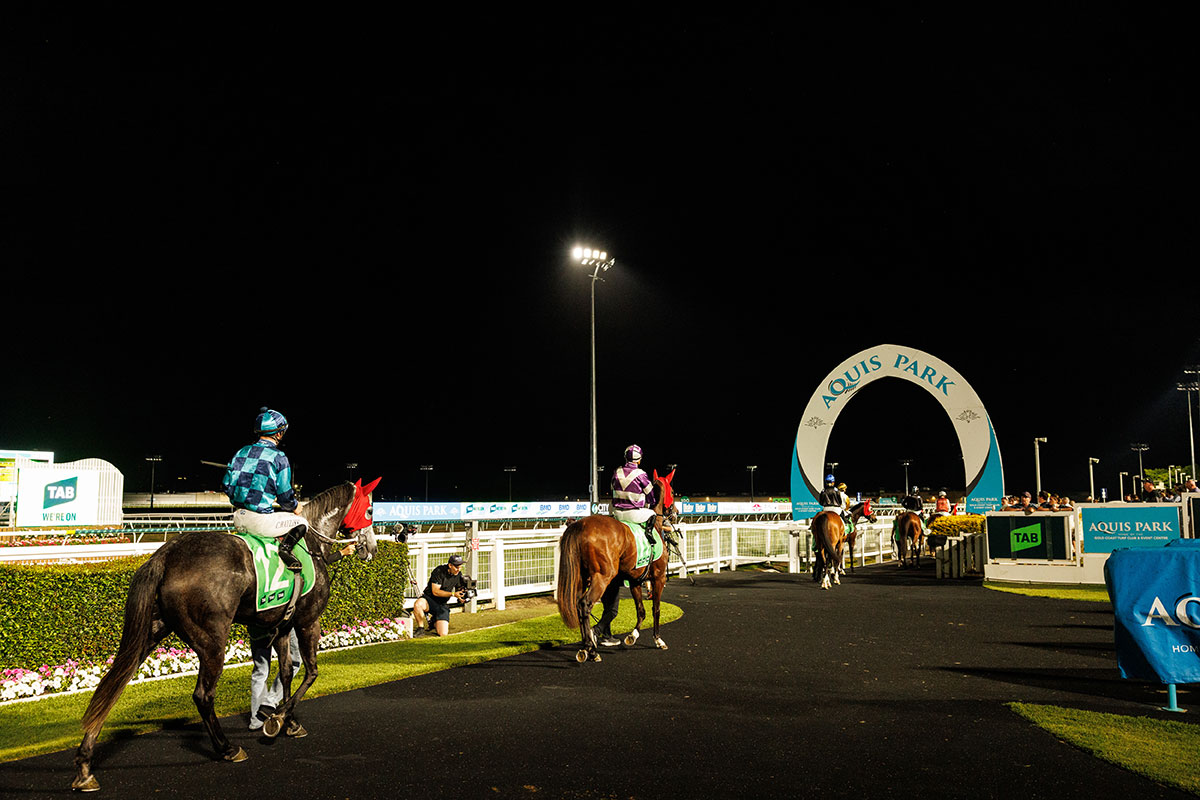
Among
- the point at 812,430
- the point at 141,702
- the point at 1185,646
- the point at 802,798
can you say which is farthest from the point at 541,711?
the point at 812,430

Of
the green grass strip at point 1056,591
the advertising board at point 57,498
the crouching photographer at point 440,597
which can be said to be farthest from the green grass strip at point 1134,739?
the advertising board at point 57,498

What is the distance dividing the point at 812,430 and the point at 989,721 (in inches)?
595

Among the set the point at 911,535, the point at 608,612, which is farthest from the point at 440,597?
the point at 911,535

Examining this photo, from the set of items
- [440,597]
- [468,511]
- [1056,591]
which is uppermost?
[468,511]

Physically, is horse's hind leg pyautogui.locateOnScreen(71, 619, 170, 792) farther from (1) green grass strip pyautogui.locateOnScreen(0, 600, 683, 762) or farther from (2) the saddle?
(2) the saddle

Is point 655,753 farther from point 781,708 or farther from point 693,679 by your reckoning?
point 693,679

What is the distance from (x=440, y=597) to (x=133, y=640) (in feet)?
17.9

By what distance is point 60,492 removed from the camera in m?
23.5

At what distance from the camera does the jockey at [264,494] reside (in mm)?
5223

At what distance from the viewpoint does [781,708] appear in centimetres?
605

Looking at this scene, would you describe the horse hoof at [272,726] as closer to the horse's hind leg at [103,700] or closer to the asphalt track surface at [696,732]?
the asphalt track surface at [696,732]

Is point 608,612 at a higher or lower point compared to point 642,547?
lower

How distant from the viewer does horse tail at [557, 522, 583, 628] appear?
26.7 ft

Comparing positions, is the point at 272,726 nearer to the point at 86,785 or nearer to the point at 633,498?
the point at 86,785
